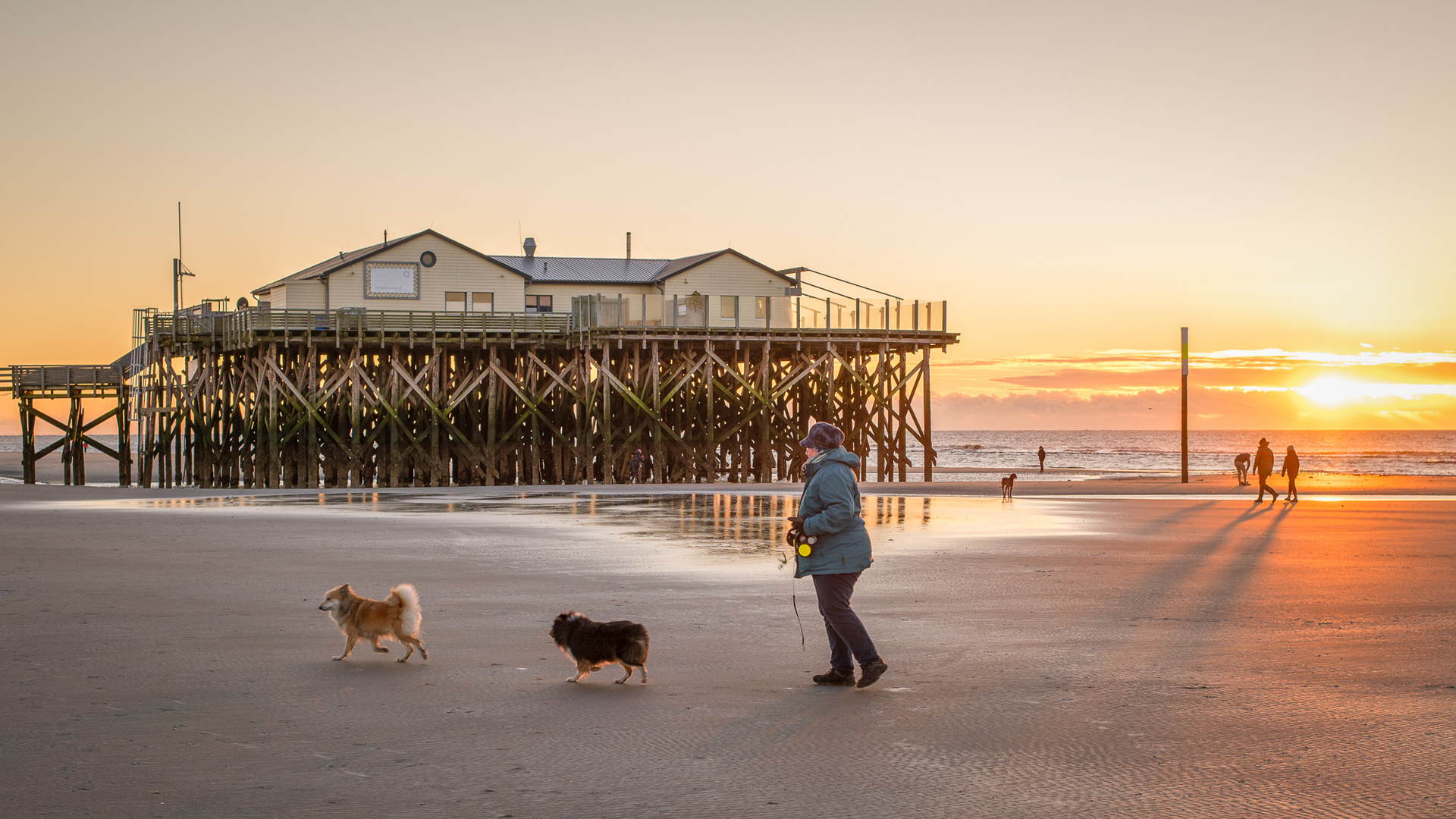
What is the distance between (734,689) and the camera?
24.6 feet

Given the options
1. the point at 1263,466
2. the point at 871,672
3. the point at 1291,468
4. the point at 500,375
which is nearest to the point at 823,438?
the point at 871,672

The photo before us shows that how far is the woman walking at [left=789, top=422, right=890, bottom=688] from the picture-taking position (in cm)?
757

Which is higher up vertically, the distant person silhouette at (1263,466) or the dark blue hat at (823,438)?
the dark blue hat at (823,438)

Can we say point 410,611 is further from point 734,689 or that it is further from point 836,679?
point 836,679

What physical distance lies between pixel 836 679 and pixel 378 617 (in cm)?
307

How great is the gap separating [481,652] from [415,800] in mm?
3428

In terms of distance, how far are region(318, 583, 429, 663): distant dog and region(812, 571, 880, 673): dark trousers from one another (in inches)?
106

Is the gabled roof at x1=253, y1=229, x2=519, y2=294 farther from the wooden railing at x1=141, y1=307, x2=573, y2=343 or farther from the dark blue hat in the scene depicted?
the dark blue hat

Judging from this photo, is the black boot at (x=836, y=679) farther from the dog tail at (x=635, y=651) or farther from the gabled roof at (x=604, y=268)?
the gabled roof at (x=604, y=268)

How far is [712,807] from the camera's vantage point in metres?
5.21

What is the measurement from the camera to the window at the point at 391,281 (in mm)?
41562

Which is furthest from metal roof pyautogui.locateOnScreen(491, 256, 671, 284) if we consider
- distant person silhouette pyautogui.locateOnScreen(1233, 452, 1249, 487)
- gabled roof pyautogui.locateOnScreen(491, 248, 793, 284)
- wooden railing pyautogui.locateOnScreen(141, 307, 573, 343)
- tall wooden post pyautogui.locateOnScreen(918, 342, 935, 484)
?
distant person silhouette pyautogui.locateOnScreen(1233, 452, 1249, 487)

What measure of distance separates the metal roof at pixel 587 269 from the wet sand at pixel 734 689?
29709 mm

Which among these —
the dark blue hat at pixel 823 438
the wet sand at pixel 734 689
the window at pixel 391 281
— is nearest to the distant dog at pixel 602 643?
the wet sand at pixel 734 689
